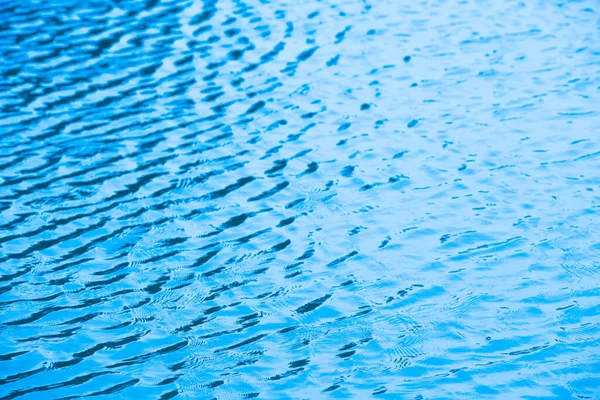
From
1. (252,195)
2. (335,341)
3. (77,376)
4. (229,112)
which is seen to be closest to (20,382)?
(77,376)

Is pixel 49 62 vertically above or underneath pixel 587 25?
above

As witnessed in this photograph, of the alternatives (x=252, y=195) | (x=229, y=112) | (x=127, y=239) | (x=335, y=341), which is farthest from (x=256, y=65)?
(x=335, y=341)

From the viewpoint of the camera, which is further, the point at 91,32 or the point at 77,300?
the point at 91,32

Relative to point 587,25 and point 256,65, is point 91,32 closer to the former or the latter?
point 256,65

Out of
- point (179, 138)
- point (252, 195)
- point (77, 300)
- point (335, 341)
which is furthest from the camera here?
point (179, 138)

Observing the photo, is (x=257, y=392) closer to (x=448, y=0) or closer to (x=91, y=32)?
(x=91, y=32)

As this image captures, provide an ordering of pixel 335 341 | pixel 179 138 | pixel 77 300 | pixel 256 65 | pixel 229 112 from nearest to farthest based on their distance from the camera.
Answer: pixel 335 341
pixel 77 300
pixel 179 138
pixel 229 112
pixel 256 65
